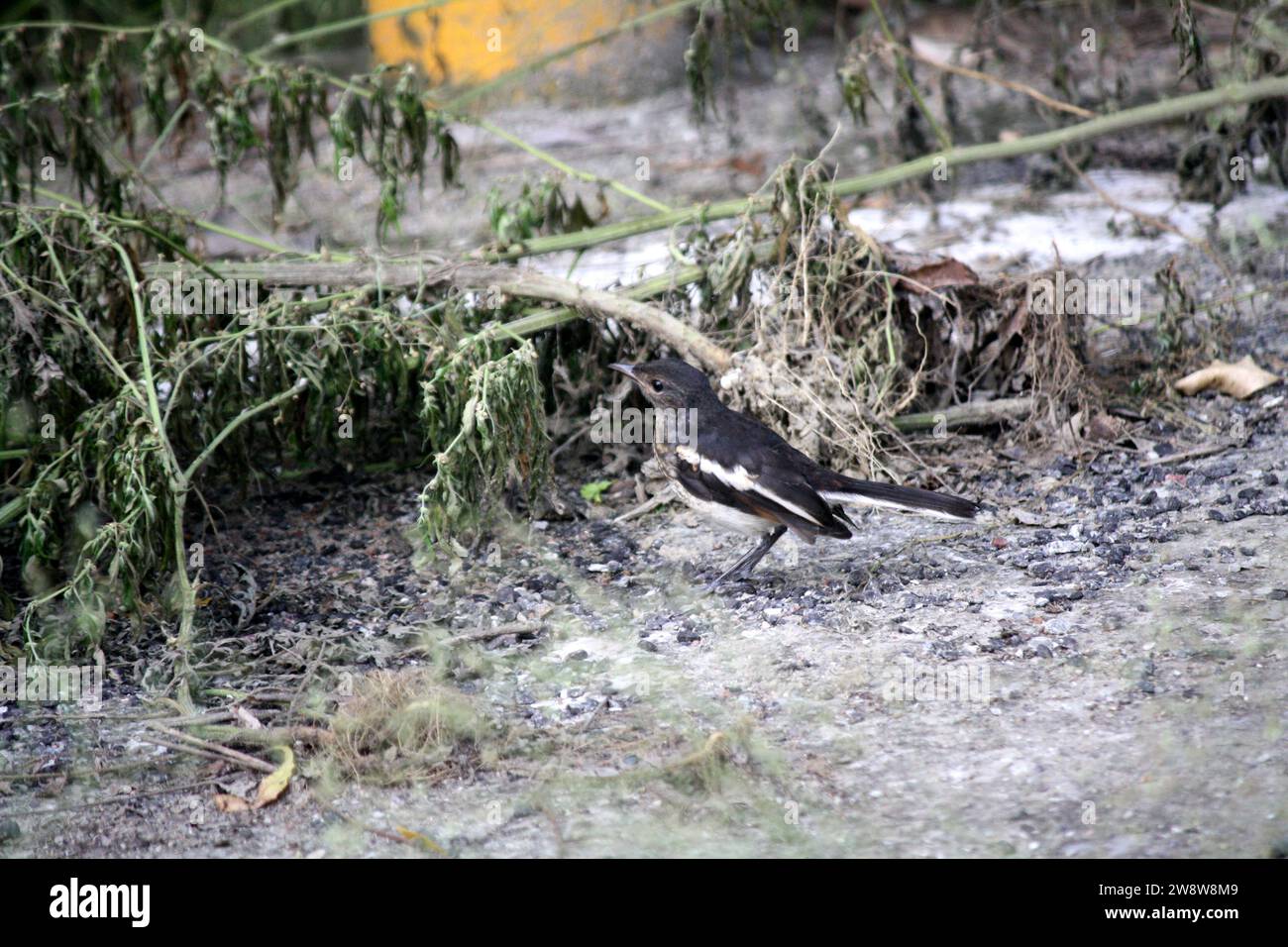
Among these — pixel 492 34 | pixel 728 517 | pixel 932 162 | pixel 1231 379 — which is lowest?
pixel 728 517

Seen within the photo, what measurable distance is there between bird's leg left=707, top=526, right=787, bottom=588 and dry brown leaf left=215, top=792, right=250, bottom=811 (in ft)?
6.66

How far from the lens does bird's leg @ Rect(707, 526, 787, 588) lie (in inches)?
214

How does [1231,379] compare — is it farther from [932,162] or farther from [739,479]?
[739,479]

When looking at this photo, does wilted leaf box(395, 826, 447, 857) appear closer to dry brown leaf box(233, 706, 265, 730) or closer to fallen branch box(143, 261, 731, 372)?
dry brown leaf box(233, 706, 265, 730)

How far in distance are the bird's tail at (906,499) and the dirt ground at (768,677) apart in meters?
0.29

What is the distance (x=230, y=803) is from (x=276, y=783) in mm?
138

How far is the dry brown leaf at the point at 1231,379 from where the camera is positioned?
6426 mm

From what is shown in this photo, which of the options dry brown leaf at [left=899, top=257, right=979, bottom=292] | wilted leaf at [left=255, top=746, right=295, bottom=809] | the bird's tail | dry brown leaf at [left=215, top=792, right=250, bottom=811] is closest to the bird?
the bird's tail

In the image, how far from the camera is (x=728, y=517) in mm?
5371

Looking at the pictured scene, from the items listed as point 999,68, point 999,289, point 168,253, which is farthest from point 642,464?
point 999,68

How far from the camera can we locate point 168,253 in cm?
604

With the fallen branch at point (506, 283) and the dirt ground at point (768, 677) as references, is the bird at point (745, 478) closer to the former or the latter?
the dirt ground at point (768, 677)

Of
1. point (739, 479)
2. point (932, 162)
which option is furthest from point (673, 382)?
point (932, 162)

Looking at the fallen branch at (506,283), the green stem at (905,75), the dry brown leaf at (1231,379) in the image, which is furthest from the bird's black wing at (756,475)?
the green stem at (905,75)
